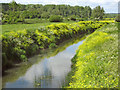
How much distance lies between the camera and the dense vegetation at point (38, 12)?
106 ft

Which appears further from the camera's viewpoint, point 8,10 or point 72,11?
point 72,11

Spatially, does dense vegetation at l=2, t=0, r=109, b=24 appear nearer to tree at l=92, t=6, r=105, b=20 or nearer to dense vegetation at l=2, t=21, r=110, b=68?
tree at l=92, t=6, r=105, b=20

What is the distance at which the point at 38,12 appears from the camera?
2013 inches

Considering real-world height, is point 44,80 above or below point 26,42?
below

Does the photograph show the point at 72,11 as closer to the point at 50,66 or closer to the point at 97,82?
the point at 50,66

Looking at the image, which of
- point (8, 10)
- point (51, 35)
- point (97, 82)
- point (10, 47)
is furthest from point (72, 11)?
point (97, 82)

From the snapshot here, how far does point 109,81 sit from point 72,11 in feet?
247

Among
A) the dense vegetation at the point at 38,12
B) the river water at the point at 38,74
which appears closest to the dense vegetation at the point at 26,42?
the river water at the point at 38,74

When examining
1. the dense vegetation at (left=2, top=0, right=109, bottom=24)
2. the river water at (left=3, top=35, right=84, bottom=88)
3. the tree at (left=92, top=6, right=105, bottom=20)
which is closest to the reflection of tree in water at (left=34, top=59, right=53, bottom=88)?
the river water at (left=3, top=35, right=84, bottom=88)

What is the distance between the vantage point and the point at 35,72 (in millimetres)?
10781

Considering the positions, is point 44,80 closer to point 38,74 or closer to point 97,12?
point 38,74

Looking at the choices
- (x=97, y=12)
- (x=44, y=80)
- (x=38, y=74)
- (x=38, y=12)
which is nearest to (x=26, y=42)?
(x=38, y=74)

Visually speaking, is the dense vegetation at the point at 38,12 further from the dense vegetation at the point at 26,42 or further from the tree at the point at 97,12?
the dense vegetation at the point at 26,42

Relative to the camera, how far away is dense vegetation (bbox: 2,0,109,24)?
3242 centimetres
